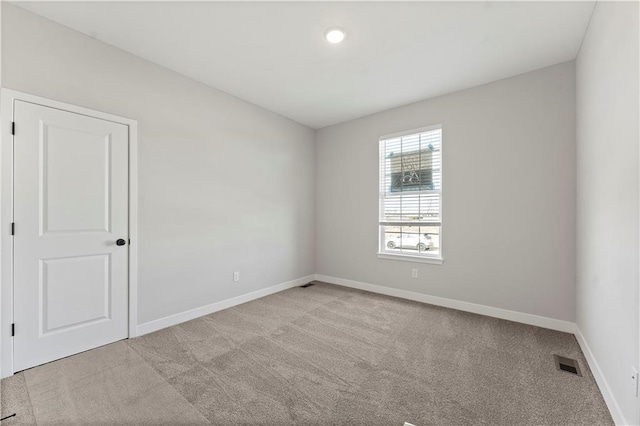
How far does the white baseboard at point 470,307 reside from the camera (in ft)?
9.45

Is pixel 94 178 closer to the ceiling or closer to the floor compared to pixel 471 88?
closer to the floor

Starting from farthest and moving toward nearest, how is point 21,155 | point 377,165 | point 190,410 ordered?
1. point 377,165
2. point 21,155
3. point 190,410

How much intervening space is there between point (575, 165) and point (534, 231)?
0.78 m

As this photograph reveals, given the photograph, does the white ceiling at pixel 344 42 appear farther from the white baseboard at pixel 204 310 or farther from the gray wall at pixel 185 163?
the white baseboard at pixel 204 310

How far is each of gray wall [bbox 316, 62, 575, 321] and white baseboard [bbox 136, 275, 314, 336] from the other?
1617mm

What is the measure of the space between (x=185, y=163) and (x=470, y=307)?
156 inches

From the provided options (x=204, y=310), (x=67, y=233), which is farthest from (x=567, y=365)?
(x=67, y=233)

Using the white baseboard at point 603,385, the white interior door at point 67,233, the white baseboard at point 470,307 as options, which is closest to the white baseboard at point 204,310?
the white interior door at point 67,233

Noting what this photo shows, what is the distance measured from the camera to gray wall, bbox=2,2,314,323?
7.57ft

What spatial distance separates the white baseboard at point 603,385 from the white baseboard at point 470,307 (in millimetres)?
334

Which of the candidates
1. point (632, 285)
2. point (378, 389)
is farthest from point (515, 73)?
point (378, 389)

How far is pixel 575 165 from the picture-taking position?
2791 millimetres

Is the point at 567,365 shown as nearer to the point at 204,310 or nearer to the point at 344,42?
the point at 344,42

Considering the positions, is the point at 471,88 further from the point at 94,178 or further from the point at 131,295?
the point at 131,295
